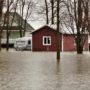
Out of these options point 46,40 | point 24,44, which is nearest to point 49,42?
point 46,40

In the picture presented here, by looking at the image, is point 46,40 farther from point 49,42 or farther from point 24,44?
point 24,44

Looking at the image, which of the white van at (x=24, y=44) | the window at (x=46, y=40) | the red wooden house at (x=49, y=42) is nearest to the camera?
the red wooden house at (x=49, y=42)

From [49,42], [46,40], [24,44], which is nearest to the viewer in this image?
[49,42]

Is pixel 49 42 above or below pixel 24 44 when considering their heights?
above

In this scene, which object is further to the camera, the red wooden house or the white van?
the white van

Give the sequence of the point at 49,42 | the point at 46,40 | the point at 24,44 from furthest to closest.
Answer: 1. the point at 24,44
2. the point at 46,40
3. the point at 49,42

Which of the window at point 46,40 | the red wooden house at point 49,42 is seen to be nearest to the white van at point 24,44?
the red wooden house at point 49,42

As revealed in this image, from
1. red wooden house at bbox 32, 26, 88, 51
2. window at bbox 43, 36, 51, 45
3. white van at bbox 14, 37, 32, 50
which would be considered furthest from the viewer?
white van at bbox 14, 37, 32, 50

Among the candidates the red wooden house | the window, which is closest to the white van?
the red wooden house

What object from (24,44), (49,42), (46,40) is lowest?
(24,44)

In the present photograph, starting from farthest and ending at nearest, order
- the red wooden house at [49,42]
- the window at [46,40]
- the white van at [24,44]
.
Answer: the white van at [24,44], the window at [46,40], the red wooden house at [49,42]

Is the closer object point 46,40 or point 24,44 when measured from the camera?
point 46,40

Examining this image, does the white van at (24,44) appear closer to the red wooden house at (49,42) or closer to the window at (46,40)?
the red wooden house at (49,42)

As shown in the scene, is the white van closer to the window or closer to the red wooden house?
the red wooden house
